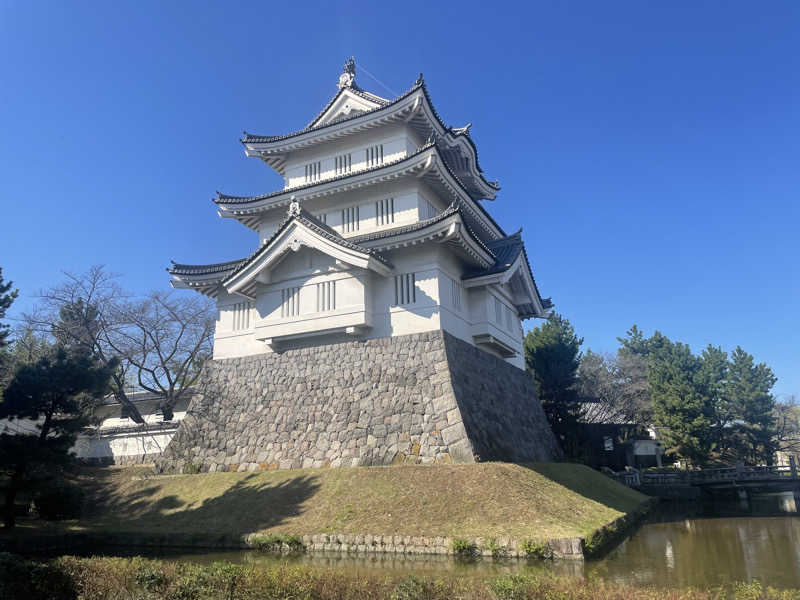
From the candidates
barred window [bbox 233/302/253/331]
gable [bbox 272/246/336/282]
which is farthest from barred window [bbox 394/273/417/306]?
barred window [bbox 233/302/253/331]

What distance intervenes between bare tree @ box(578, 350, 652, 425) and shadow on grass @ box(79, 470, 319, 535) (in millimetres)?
24126

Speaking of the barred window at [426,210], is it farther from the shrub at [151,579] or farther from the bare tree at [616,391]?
the bare tree at [616,391]

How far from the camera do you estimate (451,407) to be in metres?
16.2

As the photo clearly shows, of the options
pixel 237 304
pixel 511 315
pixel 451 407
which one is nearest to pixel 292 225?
pixel 237 304

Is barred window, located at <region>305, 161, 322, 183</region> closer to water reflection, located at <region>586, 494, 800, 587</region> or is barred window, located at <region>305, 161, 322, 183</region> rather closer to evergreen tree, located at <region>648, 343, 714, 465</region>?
water reflection, located at <region>586, 494, 800, 587</region>

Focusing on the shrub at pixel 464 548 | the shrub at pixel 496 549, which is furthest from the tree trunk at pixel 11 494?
the shrub at pixel 496 549

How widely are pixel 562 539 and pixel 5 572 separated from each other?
9432 millimetres

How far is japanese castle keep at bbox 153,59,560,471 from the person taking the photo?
1712cm

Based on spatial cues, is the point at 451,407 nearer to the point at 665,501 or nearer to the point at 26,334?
the point at 665,501

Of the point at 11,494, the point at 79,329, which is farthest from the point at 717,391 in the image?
the point at 79,329

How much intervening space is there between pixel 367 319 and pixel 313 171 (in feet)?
30.1

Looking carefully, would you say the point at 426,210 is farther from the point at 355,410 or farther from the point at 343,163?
the point at 355,410

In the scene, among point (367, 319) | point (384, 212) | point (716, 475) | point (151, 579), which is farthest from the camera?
point (716, 475)

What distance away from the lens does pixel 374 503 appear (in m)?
13.4
